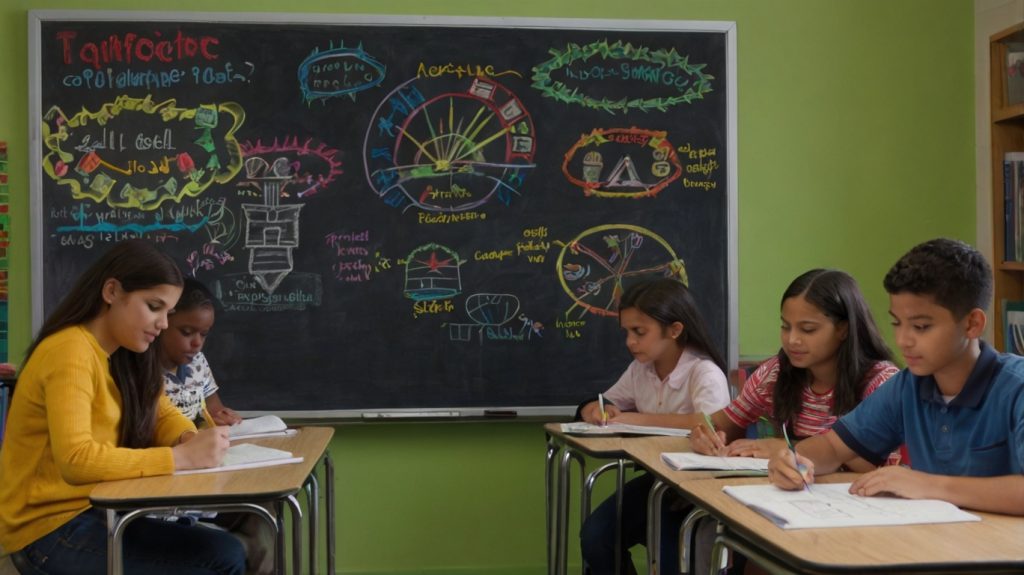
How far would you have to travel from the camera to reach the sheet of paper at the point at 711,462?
2451 mm

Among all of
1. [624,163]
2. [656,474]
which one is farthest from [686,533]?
[624,163]

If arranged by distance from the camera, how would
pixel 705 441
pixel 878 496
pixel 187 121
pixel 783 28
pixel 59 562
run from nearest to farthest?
pixel 878 496, pixel 59 562, pixel 705 441, pixel 187 121, pixel 783 28

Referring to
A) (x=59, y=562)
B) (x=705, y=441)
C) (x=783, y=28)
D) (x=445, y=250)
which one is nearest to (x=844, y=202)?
(x=783, y=28)

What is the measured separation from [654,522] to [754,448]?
0.32m

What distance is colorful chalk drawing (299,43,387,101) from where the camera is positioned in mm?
4109

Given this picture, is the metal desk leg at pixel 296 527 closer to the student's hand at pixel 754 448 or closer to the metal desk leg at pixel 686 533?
the metal desk leg at pixel 686 533

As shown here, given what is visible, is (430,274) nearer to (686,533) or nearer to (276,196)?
(276,196)

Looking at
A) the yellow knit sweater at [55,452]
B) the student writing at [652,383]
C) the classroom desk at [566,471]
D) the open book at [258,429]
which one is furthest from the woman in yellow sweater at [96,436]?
the student writing at [652,383]

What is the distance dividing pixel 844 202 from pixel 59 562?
332 cm

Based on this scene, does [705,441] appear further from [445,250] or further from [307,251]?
[307,251]

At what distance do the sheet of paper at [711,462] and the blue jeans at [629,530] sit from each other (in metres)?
0.62

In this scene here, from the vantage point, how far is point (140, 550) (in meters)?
2.46

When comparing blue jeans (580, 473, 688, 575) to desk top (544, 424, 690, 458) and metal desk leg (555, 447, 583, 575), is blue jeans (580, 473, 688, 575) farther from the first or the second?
desk top (544, 424, 690, 458)

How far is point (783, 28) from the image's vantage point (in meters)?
4.38
